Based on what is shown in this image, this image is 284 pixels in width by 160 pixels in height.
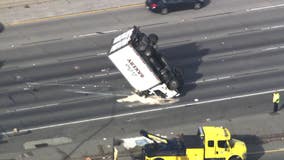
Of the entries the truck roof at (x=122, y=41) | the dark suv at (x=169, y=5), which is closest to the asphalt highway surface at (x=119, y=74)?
the dark suv at (x=169, y=5)

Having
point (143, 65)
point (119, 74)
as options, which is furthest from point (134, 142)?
point (119, 74)

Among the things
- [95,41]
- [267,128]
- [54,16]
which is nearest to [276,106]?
[267,128]

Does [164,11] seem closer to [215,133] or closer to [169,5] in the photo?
[169,5]

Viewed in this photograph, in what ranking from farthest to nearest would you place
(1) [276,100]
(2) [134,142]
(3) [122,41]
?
(3) [122,41], (1) [276,100], (2) [134,142]

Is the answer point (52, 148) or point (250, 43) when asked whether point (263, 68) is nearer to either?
point (250, 43)

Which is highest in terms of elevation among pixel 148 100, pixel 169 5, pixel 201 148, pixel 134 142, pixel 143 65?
pixel 169 5

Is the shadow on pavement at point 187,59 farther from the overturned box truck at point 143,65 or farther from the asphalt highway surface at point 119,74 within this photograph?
the overturned box truck at point 143,65
